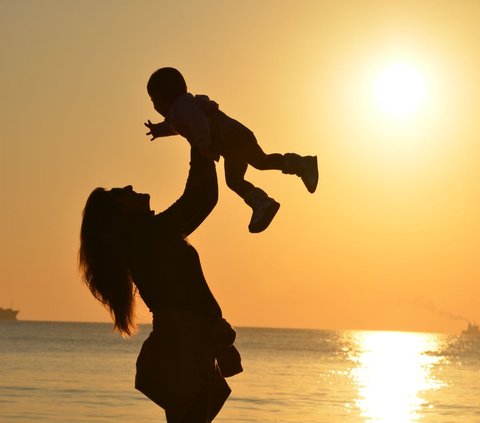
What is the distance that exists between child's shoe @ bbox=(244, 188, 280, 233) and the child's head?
565 millimetres

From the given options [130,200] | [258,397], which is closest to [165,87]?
[130,200]

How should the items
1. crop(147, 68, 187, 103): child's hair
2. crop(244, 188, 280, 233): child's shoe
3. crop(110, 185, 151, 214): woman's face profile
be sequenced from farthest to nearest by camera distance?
crop(244, 188, 280, 233): child's shoe
crop(147, 68, 187, 103): child's hair
crop(110, 185, 151, 214): woman's face profile

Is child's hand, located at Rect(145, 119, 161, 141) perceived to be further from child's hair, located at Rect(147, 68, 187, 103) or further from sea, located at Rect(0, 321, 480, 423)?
sea, located at Rect(0, 321, 480, 423)

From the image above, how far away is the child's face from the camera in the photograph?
16.9 feet

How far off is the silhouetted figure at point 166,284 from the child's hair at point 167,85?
13.9 inches

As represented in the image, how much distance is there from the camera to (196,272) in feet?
15.6

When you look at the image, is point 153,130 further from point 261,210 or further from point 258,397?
point 258,397

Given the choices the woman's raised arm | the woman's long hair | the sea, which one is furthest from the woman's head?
the sea

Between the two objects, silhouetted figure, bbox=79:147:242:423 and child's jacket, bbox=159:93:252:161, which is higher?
child's jacket, bbox=159:93:252:161

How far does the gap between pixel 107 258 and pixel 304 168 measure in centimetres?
124

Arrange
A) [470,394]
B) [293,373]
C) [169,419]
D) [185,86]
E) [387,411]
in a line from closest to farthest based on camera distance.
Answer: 1. [169,419]
2. [185,86]
3. [387,411]
4. [470,394]
5. [293,373]

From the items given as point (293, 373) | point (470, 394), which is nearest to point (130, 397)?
point (470, 394)

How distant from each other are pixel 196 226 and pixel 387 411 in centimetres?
2646

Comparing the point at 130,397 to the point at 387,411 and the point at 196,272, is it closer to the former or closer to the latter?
the point at 387,411
